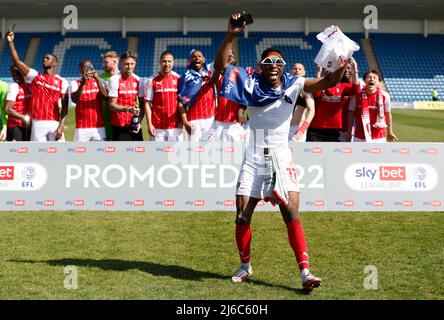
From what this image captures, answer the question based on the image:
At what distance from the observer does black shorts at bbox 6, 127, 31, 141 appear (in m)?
10.8

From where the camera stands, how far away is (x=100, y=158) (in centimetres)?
914

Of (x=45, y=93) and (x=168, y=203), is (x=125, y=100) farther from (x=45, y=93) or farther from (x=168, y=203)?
(x=168, y=203)

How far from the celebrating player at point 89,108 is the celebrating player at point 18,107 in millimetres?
992

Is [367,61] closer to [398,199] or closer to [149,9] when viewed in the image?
[149,9]

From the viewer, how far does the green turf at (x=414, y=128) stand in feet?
66.8

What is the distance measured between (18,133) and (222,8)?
32.3m

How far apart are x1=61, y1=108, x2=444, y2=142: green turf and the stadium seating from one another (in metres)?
10.0

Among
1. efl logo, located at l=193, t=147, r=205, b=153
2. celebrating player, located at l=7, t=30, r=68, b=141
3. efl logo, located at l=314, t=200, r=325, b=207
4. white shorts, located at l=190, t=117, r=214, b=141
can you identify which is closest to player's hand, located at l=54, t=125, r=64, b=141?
celebrating player, located at l=7, t=30, r=68, b=141

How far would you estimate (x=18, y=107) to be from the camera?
35.0 feet

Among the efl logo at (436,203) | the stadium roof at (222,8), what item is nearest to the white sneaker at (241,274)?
the efl logo at (436,203)

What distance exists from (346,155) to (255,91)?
4142 millimetres

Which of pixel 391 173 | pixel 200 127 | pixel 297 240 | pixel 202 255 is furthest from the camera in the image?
pixel 200 127

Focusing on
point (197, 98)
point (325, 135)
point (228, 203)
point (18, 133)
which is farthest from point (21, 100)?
point (325, 135)

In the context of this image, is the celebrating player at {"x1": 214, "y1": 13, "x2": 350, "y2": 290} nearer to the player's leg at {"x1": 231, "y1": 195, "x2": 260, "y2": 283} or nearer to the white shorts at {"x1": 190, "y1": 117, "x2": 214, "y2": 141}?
the player's leg at {"x1": 231, "y1": 195, "x2": 260, "y2": 283}
